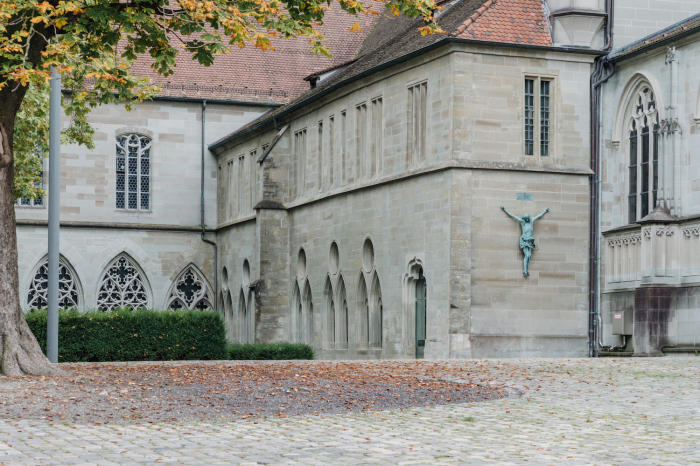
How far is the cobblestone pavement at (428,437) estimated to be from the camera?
10.2 meters

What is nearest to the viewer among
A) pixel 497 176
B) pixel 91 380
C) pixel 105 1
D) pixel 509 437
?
pixel 509 437

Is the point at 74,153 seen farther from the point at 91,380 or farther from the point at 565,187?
the point at 91,380

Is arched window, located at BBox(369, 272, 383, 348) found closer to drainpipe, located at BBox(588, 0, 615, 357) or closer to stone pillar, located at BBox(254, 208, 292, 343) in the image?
drainpipe, located at BBox(588, 0, 615, 357)

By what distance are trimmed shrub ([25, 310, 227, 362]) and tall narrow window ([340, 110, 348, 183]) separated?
7941 mm

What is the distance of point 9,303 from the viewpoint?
17.2 meters

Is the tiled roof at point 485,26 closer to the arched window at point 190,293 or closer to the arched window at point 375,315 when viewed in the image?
the arched window at point 375,315

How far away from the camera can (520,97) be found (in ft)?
93.8

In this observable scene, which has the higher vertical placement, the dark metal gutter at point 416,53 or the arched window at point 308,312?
the dark metal gutter at point 416,53

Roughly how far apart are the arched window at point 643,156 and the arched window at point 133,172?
2243 centimetres

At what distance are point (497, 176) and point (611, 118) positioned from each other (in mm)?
3500

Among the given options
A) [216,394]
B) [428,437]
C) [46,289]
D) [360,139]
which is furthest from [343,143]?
[428,437]

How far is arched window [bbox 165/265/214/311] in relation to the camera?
45.2 meters

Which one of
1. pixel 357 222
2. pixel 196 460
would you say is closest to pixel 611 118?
pixel 357 222

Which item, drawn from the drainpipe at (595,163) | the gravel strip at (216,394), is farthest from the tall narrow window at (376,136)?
the gravel strip at (216,394)
